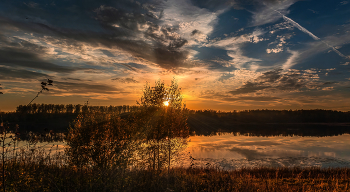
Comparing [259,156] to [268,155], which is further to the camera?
[268,155]

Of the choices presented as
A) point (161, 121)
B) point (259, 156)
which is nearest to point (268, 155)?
point (259, 156)

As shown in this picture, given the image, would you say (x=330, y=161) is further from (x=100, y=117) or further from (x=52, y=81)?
(x=52, y=81)

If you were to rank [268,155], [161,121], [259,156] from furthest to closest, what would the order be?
[268,155] → [259,156] → [161,121]

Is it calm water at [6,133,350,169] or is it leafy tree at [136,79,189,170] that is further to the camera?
calm water at [6,133,350,169]

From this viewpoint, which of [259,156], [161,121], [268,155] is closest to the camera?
[161,121]

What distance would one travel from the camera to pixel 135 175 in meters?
13.4

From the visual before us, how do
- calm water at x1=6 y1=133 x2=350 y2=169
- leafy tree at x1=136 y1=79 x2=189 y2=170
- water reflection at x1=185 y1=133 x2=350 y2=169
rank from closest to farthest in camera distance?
1. leafy tree at x1=136 y1=79 x2=189 y2=170
2. calm water at x1=6 y1=133 x2=350 y2=169
3. water reflection at x1=185 y1=133 x2=350 y2=169

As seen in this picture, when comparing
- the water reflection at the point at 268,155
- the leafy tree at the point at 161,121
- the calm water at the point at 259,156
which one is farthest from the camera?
the water reflection at the point at 268,155

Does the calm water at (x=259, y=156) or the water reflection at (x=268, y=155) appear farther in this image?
the water reflection at (x=268, y=155)

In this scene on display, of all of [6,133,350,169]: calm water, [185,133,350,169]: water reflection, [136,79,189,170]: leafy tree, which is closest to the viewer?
[136,79,189,170]: leafy tree

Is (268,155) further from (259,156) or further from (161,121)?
(161,121)

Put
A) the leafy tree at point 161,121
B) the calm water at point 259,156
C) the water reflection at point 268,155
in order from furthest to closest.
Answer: the water reflection at point 268,155
the calm water at point 259,156
the leafy tree at point 161,121

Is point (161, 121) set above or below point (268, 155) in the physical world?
above

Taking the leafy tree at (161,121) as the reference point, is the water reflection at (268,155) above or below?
below
